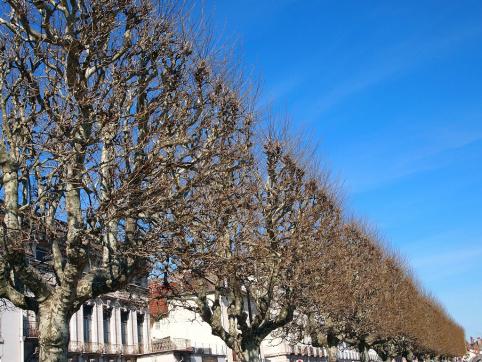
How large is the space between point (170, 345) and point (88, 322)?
854cm

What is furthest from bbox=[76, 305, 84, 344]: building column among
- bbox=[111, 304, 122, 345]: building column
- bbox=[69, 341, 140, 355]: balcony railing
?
bbox=[111, 304, 122, 345]: building column

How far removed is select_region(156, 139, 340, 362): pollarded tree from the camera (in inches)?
765

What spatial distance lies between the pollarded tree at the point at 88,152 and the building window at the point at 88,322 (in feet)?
82.7

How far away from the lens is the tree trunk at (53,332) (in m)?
11.7

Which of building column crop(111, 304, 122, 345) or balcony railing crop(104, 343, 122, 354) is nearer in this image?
balcony railing crop(104, 343, 122, 354)

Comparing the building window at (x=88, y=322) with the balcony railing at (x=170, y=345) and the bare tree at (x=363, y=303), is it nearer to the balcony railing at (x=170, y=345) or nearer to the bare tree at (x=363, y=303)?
the balcony railing at (x=170, y=345)

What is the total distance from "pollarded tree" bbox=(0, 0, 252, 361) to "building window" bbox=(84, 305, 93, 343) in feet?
82.7

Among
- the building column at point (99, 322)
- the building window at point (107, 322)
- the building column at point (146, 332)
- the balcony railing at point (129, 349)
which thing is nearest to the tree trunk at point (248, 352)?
the building column at point (99, 322)

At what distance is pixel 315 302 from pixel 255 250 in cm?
735

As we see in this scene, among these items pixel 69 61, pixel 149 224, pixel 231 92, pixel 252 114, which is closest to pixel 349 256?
pixel 252 114

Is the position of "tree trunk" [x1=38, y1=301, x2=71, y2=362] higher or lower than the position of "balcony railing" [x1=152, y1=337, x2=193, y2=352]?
higher

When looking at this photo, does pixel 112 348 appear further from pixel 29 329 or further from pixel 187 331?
pixel 187 331

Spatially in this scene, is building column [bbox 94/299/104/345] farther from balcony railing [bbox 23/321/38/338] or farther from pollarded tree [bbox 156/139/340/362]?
pollarded tree [bbox 156/139/340/362]

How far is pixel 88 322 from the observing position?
39062mm
